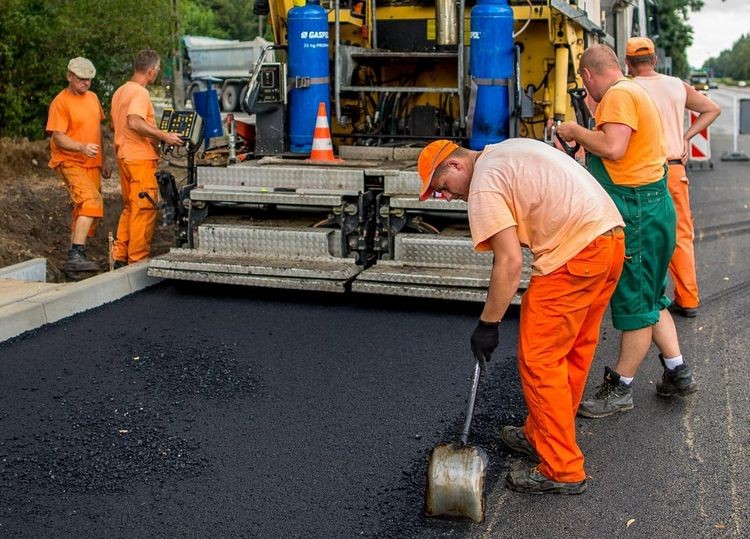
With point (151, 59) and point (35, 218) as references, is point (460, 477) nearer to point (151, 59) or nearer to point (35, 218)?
point (151, 59)

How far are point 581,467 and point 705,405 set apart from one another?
1.27 metres

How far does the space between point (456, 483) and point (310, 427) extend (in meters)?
1.16

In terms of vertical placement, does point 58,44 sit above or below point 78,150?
above

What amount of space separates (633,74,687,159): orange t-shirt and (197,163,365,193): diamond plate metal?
199cm

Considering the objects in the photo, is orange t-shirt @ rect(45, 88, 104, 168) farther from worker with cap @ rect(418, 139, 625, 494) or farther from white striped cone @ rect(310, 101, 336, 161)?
worker with cap @ rect(418, 139, 625, 494)

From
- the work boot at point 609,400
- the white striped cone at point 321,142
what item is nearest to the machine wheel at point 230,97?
the white striped cone at point 321,142

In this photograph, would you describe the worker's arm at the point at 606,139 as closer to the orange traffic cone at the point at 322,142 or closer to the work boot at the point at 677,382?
the work boot at the point at 677,382

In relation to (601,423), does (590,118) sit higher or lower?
higher

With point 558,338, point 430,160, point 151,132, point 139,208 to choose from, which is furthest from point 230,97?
point 558,338

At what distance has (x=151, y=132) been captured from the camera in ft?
24.7

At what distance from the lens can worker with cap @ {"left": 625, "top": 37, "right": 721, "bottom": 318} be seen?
6051 millimetres

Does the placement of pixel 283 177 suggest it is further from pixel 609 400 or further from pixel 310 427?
pixel 609 400

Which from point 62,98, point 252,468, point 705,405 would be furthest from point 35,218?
point 705,405

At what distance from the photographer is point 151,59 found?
7910mm
